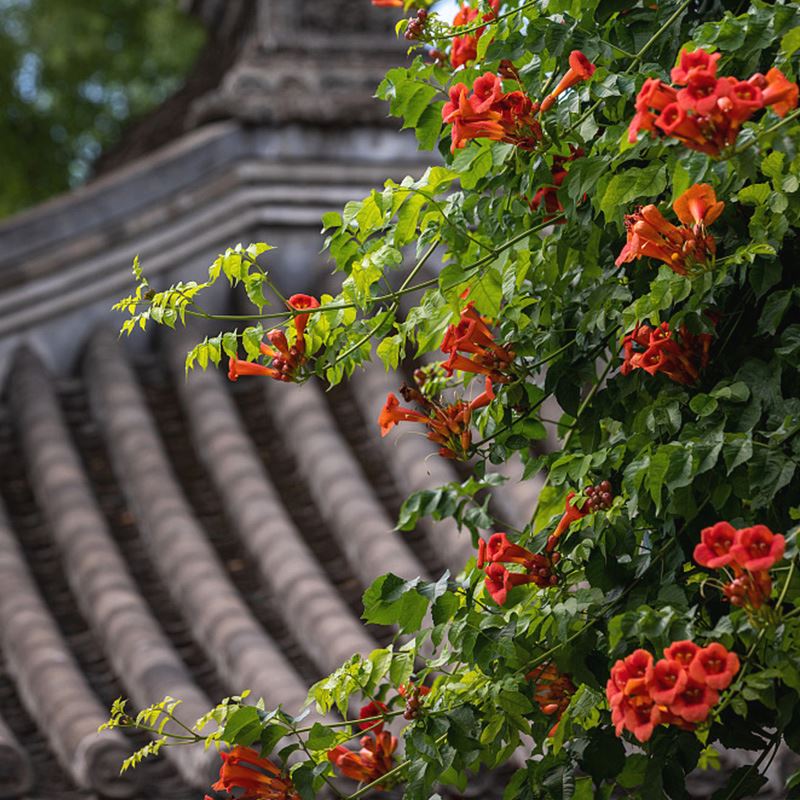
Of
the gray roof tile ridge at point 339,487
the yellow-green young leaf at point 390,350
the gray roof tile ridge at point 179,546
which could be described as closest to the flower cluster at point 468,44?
the yellow-green young leaf at point 390,350

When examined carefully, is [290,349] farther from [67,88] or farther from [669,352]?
[67,88]

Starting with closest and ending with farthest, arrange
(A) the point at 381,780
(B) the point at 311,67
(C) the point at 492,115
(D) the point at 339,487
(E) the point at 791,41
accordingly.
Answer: (E) the point at 791,41, (C) the point at 492,115, (A) the point at 381,780, (D) the point at 339,487, (B) the point at 311,67

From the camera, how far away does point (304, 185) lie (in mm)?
6043

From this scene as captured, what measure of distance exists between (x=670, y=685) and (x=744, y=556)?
0.17 meters

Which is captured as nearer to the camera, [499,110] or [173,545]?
[499,110]

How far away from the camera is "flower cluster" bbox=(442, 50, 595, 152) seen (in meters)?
2.41

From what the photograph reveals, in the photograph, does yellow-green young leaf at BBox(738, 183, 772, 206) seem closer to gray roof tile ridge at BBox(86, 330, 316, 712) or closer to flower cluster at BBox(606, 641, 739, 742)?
flower cluster at BBox(606, 641, 739, 742)

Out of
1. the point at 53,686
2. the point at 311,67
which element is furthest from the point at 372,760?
the point at 311,67

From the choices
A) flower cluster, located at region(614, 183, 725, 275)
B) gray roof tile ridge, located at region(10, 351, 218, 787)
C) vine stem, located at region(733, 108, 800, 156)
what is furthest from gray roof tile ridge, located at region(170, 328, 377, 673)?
vine stem, located at region(733, 108, 800, 156)

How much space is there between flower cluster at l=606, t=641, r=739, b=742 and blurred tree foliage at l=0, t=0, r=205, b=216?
11.5m

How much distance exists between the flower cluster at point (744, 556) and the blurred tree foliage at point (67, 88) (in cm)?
1146

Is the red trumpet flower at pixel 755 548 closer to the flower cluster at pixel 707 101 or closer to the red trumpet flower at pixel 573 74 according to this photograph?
the flower cluster at pixel 707 101

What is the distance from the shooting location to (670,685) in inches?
80.5

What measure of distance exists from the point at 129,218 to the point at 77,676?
6.21 ft
